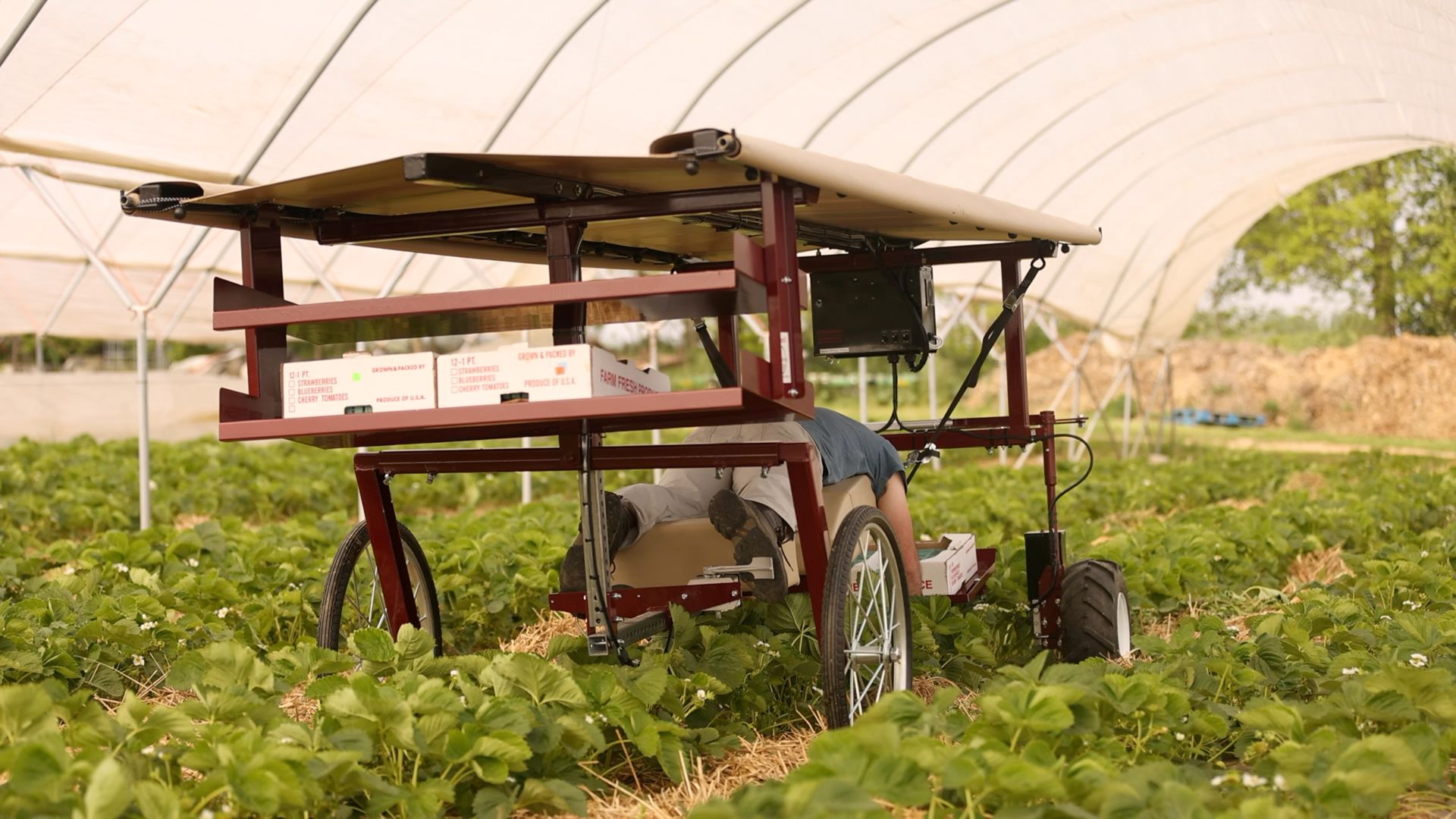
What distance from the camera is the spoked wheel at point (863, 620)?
3.47 m

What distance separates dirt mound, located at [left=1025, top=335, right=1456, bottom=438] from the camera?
24672 mm

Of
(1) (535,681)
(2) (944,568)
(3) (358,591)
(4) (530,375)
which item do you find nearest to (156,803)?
(1) (535,681)

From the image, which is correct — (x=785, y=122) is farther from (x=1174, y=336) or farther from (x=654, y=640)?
(x=1174, y=336)

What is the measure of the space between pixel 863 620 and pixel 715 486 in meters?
0.98

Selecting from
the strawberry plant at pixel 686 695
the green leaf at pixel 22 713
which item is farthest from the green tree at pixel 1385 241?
the green leaf at pixel 22 713

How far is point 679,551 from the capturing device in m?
4.40

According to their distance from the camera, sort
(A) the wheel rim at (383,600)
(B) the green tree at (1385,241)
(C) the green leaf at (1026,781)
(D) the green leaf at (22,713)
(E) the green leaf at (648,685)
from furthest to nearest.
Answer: (B) the green tree at (1385,241), (A) the wheel rim at (383,600), (E) the green leaf at (648,685), (D) the green leaf at (22,713), (C) the green leaf at (1026,781)

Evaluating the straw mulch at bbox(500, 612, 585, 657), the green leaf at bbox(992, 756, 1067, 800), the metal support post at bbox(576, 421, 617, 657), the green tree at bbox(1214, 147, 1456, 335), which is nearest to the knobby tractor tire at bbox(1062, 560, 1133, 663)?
the metal support post at bbox(576, 421, 617, 657)

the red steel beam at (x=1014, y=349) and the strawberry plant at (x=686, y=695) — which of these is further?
the red steel beam at (x=1014, y=349)

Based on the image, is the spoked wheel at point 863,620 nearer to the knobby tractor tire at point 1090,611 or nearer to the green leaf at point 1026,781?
the green leaf at point 1026,781

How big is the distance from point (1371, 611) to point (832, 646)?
2529 millimetres

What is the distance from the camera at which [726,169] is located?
330cm

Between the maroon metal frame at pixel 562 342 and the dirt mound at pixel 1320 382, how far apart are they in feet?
63.5

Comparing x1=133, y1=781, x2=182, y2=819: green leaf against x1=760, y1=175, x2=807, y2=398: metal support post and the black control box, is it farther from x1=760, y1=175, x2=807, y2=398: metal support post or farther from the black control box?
the black control box
